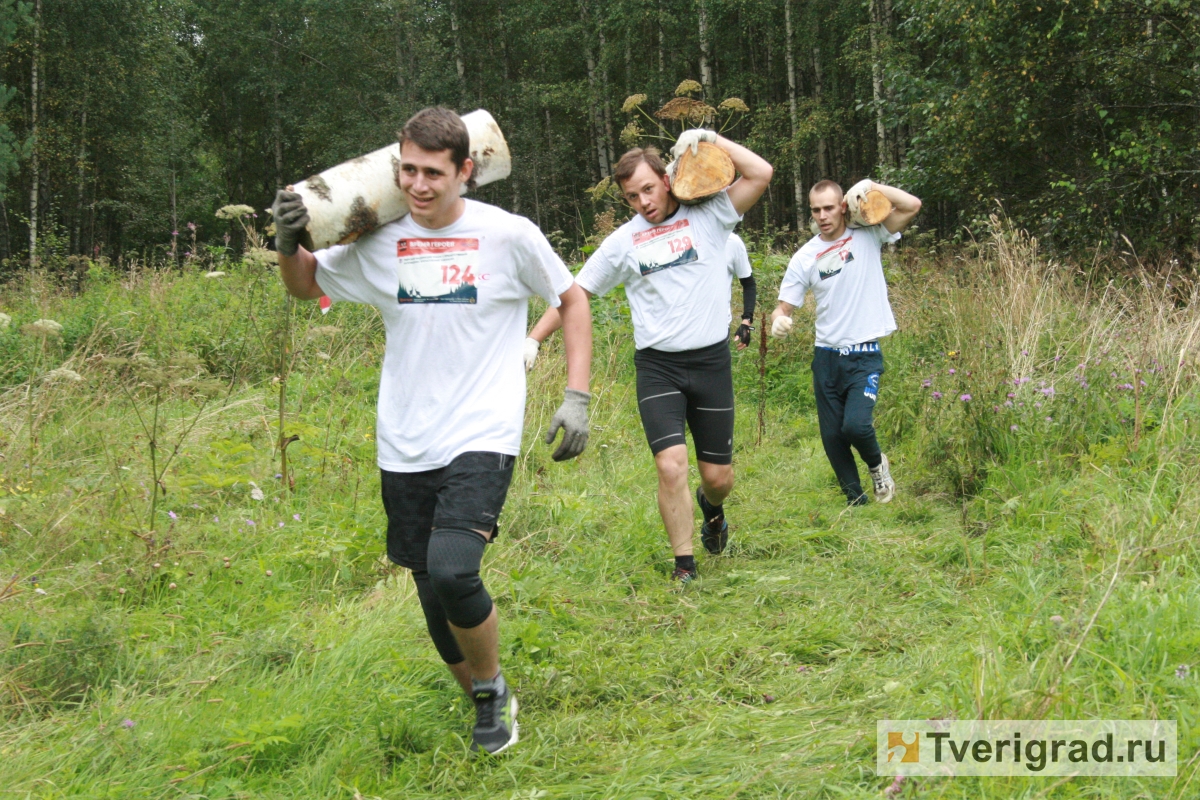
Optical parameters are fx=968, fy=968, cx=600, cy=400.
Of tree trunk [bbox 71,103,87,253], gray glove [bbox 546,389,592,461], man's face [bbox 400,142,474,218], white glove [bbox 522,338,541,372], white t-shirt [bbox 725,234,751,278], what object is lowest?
gray glove [bbox 546,389,592,461]

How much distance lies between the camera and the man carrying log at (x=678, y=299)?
15.6ft

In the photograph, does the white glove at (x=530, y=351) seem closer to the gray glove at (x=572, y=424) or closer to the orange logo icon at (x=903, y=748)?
the gray glove at (x=572, y=424)

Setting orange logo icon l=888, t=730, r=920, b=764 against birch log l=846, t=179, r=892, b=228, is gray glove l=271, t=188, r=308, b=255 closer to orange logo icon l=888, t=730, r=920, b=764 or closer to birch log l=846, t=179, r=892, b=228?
orange logo icon l=888, t=730, r=920, b=764

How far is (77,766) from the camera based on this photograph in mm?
2771

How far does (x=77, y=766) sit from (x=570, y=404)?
181cm

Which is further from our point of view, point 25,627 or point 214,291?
point 214,291

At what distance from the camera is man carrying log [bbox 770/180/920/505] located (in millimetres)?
5887

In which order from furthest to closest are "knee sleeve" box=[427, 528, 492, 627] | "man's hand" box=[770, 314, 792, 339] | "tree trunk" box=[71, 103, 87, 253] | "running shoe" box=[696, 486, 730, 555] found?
"tree trunk" box=[71, 103, 87, 253]
"man's hand" box=[770, 314, 792, 339]
"running shoe" box=[696, 486, 730, 555]
"knee sleeve" box=[427, 528, 492, 627]

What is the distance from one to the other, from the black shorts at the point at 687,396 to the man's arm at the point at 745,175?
0.73m

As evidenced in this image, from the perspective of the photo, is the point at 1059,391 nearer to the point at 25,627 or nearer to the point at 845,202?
the point at 845,202

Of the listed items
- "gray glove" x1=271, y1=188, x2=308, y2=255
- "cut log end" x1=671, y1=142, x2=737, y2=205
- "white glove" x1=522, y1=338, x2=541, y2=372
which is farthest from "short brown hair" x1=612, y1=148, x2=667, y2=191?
"gray glove" x1=271, y1=188, x2=308, y2=255

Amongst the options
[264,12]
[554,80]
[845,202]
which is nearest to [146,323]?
[845,202]

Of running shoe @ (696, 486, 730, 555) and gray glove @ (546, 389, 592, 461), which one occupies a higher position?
gray glove @ (546, 389, 592, 461)

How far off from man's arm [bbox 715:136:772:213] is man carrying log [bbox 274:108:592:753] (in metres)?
2.01
